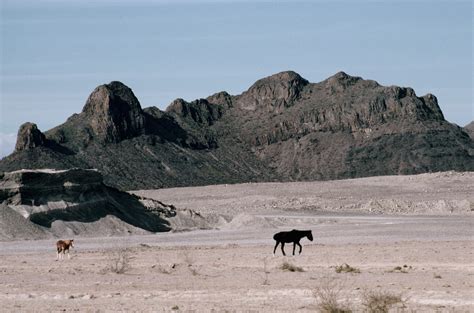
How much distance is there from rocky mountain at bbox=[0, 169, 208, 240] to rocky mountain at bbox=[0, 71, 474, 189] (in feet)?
174

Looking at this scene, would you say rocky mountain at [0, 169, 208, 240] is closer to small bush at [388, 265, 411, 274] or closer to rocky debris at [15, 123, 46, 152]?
small bush at [388, 265, 411, 274]

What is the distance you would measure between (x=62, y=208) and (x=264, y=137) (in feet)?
302

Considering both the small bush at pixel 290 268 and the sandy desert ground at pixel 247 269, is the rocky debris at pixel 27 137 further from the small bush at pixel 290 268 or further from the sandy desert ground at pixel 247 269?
the small bush at pixel 290 268

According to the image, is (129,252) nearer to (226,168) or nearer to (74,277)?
(74,277)

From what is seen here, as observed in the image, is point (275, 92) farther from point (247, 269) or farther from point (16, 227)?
point (247, 269)

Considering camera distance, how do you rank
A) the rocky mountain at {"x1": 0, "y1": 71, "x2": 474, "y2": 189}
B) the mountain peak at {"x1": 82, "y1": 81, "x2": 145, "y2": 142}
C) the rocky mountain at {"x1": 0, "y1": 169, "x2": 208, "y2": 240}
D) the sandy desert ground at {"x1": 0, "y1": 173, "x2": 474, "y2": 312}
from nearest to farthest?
the sandy desert ground at {"x1": 0, "y1": 173, "x2": 474, "y2": 312}, the rocky mountain at {"x1": 0, "y1": 169, "x2": 208, "y2": 240}, the rocky mountain at {"x1": 0, "y1": 71, "x2": 474, "y2": 189}, the mountain peak at {"x1": 82, "y1": 81, "x2": 145, "y2": 142}

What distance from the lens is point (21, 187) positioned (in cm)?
4294

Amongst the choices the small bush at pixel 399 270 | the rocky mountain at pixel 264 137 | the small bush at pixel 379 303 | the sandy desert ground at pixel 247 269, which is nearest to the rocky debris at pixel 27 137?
the rocky mountain at pixel 264 137

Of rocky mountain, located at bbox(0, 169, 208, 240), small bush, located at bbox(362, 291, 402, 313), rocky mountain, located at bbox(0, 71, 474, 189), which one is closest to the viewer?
small bush, located at bbox(362, 291, 402, 313)

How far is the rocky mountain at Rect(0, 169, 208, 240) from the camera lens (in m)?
42.5

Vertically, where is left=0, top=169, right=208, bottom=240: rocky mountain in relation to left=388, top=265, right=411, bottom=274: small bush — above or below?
above

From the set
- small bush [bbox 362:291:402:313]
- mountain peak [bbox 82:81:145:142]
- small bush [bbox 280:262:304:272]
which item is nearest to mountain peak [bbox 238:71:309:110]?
mountain peak [bbox 82:81:145:142]

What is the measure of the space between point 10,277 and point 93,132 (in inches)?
3565

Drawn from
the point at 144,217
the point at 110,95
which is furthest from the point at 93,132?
the point at 144,217
